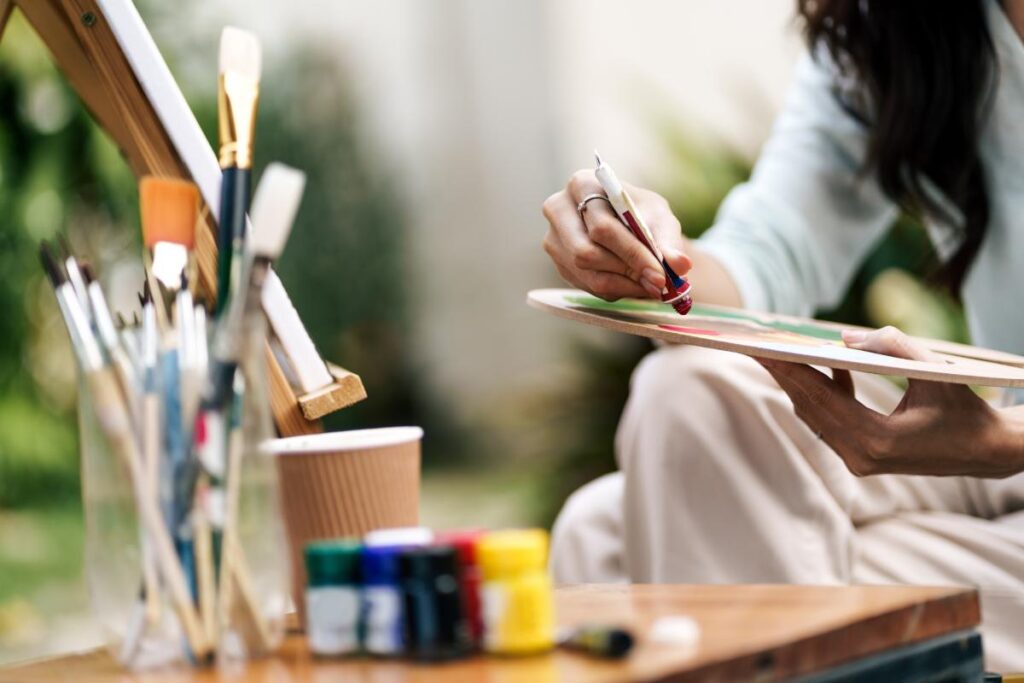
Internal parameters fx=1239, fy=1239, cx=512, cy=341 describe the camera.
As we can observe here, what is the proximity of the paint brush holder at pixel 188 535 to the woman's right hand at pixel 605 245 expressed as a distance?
281 mm

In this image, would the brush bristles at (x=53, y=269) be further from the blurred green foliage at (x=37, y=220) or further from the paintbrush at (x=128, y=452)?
the blurred green foliage at (x=37, y=220)

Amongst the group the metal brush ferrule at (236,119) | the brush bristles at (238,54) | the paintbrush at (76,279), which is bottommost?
the paintbrush at (76,279)

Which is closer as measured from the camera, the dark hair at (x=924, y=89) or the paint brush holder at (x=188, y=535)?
the paint brush holder at (x=188, y=535)

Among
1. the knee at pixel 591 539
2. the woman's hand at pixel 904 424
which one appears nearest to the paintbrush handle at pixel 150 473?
the woman's hand at pixel 904 424

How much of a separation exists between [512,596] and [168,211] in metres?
0.24

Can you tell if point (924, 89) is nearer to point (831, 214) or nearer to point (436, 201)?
point (831, 214)

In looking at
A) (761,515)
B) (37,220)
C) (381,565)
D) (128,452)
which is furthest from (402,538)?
(37,220)

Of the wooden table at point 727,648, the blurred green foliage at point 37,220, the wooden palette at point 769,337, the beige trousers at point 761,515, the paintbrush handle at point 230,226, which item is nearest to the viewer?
the wooden table at point 727,648

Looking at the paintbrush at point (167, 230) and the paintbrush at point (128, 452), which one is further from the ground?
the paintbrush at point (167, 230)

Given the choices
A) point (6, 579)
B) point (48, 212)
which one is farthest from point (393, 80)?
point (6, 579)

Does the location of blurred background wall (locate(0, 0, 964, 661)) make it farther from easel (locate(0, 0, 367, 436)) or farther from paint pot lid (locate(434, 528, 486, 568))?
paint pot lid (locate(434, 528, 486, 568))

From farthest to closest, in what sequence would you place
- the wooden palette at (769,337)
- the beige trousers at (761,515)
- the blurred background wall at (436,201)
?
the blurred background wall at (436,201) < the beige trousers at (761,515) < the wooden palette at (769,337)

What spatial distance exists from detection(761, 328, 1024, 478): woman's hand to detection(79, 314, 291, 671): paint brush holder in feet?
1.25

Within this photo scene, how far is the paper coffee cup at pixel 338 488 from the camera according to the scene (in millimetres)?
571
